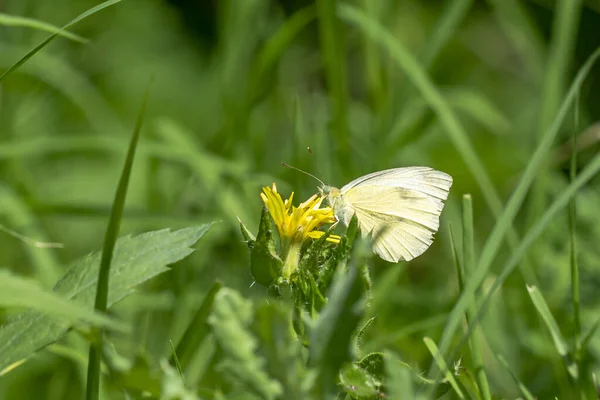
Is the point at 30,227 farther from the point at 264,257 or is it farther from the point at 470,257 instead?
the point at 470,257

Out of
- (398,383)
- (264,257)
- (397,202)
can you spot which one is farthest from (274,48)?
(398,383)

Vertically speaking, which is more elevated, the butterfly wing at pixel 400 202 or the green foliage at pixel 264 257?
the green foliage at pixel 264 257

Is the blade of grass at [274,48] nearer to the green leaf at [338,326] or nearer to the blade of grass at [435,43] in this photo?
the blade of grass at [435,43]

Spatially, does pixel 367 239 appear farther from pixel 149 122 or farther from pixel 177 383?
pixel 149 122

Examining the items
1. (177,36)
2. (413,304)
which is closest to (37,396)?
(413,304)

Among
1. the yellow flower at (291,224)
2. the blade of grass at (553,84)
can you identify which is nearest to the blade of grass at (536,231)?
the yellow flower at (291,224)

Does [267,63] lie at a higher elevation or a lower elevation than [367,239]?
lower

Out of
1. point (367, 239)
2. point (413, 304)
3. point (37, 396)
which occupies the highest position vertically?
point (367, 239)

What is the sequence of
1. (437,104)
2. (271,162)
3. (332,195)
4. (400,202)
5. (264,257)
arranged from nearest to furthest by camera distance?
(264,257) < (332,195) < (400,202) < (437,104) < (271,162)
